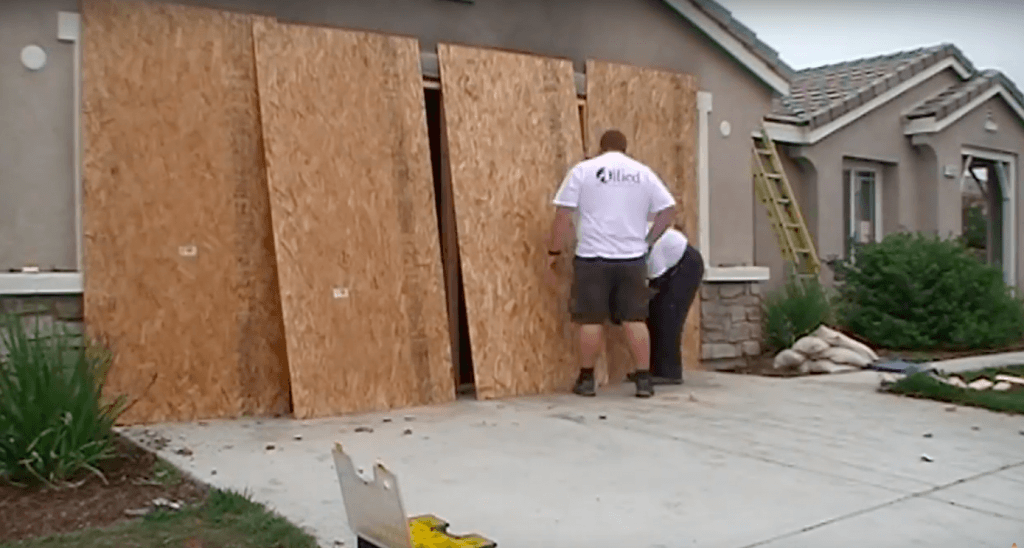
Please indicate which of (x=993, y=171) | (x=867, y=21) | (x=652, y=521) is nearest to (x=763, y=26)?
(x=867, y=21)

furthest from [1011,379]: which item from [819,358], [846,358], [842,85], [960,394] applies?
[842,85]

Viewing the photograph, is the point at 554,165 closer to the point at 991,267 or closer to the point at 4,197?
the point at 4,197

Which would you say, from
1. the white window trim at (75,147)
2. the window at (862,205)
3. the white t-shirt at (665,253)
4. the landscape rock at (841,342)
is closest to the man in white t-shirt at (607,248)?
the white t-shirt at (665,253)

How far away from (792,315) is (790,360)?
830 millimetres

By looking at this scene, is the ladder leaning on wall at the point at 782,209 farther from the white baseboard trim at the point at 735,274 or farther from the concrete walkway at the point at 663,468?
the concrete walkway at the point at 663,468

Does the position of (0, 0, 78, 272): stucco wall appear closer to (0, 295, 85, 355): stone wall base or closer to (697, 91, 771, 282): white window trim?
(0, 295, 85, 355): stone wall base

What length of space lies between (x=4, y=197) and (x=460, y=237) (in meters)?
2.72

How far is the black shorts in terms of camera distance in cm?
656

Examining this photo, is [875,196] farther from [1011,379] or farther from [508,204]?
[508,204]

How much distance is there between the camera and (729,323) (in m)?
8.55

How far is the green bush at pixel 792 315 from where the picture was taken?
9.00 meters

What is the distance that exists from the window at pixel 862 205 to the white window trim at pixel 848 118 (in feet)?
2.66

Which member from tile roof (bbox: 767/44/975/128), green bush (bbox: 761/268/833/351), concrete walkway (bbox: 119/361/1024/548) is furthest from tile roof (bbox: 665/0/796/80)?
concrete walkway (bbox: 119/361/1024/548)

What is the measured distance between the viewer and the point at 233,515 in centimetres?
360
